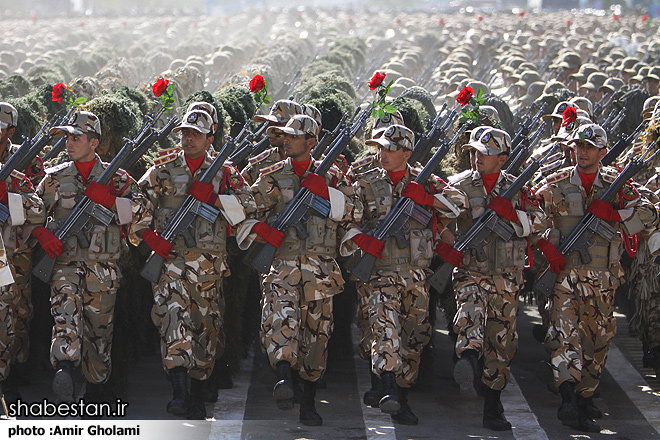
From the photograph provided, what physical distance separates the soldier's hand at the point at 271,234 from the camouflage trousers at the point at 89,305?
1.07 meters

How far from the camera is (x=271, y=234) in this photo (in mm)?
8078

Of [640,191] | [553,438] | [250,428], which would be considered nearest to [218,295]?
[250,428]

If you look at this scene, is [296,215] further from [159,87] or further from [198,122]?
[159,87]

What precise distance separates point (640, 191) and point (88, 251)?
4022 millimetres

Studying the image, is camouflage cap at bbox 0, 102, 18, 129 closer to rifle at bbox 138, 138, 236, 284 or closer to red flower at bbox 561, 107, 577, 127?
rifle at bbox 138, 138, 236, 284

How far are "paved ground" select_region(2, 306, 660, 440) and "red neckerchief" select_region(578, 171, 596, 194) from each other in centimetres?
170

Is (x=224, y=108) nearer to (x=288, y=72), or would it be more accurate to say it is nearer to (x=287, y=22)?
(x=288, y=72)

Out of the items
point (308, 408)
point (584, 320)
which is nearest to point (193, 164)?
point (308, 408)

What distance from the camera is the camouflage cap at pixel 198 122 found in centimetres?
826

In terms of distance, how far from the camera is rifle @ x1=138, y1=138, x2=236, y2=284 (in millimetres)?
8070

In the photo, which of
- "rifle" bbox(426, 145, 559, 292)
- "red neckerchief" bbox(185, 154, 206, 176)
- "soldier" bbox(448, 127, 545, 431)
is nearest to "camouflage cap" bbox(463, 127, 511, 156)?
"soldier" bbox(448, 127, 545, 431)

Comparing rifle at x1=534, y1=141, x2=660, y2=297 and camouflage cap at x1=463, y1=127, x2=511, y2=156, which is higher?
camouflage cap at x1=463, y1=127, x2=511, y2=156

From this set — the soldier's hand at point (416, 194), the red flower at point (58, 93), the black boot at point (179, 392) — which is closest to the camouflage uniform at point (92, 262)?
the black boot at point (179, 392)

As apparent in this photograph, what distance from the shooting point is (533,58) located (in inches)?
1657
